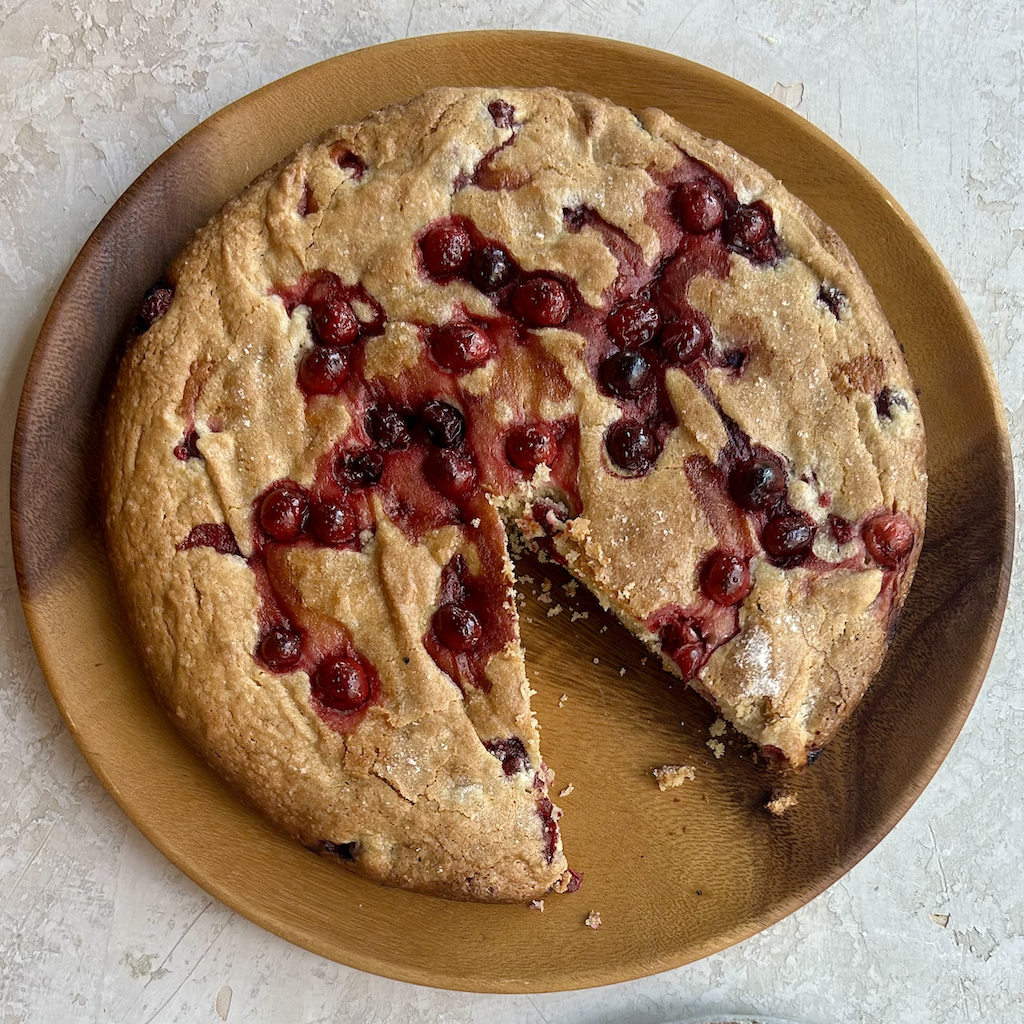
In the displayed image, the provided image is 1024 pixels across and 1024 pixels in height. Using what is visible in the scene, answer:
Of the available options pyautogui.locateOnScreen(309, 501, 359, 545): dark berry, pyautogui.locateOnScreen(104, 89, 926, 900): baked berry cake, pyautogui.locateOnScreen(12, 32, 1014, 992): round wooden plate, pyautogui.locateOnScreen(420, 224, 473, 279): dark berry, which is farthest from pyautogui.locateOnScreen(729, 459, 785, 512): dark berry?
pyautogui.locateOnScreen(309, 501, 359, 545): dark berry

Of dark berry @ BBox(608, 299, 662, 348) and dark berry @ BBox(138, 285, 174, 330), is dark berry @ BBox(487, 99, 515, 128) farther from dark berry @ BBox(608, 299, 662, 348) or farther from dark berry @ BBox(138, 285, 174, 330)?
dark berry @ BBox(138, 285, 174, 330)

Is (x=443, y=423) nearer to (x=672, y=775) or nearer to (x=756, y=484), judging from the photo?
(x=756, y=484)

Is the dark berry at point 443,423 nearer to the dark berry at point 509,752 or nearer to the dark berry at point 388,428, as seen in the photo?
the dark berry at point 388,428

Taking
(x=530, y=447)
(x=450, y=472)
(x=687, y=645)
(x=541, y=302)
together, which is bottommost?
(x=687, y=645)

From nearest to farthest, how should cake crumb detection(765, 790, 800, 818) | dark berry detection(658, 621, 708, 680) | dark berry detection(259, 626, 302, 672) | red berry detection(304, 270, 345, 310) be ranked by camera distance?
dark berry detection(259, 626, 302, 672)
red berry detection(304, 270, 345, 310)
dark berry detection(658, 621, 708, 680)
cake crumb detection(765, 790, 800, 818)

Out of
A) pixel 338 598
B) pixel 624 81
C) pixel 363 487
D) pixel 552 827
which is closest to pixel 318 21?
pixel 624 81

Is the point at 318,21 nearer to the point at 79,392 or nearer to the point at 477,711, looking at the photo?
the point at 79,392

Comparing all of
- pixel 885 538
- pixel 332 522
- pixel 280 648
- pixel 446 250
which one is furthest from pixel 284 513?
pixel 885 538
